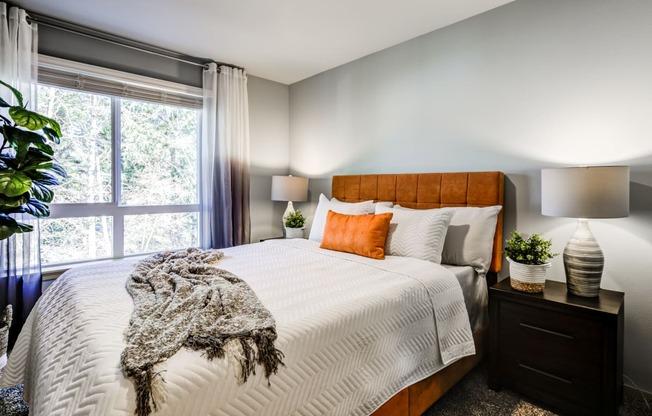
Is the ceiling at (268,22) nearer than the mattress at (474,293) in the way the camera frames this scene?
No

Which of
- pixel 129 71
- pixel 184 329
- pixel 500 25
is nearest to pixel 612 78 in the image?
pixel 500 25

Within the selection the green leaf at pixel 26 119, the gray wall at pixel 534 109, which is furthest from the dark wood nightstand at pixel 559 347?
the green leaf at pixel 26 119

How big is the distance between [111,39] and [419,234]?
315 centimetres

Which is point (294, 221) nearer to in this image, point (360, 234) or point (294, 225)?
point (294, 225)

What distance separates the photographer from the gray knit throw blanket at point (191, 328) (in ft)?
3.00

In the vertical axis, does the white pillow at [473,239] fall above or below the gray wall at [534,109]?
below

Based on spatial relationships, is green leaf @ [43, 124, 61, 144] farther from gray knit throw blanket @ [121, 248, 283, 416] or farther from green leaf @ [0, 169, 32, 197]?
gray knit throw blanket @ [121, 248, 283, 416]

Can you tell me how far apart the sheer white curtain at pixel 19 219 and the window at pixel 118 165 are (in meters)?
0.17

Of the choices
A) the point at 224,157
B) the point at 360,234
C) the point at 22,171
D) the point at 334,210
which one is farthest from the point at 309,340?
the point at 224,157

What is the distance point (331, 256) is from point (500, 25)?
2.11 m

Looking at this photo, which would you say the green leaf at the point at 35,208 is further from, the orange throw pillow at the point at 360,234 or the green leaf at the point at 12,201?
the orange throw pillow at the point at 360,234

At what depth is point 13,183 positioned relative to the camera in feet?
6.13

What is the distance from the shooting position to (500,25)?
Result: 93.4 inches

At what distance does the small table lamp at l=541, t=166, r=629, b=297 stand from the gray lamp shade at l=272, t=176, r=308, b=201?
7.93ft
